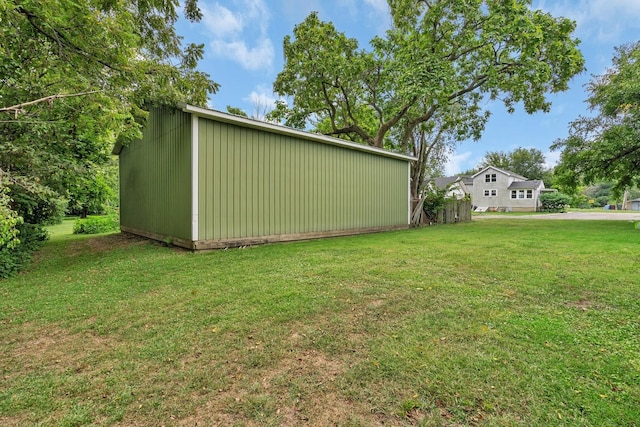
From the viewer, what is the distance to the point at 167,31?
7137mm

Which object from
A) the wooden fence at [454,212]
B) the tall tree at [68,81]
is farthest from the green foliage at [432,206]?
the tall tree at [68,81]

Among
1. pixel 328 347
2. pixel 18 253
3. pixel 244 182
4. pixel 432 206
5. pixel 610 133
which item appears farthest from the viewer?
pixel 432 206

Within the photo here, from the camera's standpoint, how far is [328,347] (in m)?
2.29

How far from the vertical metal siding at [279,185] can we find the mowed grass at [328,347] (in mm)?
2273

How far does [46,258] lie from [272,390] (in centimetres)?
682

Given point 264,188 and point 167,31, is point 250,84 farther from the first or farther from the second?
point 264,188

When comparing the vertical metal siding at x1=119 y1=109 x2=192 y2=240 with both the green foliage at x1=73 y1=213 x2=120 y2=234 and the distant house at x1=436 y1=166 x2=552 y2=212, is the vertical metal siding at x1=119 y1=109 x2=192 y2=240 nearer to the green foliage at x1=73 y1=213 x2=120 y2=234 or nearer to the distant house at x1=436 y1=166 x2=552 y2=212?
the green foliage at x1=73 y1=213 x2=120 y2=234

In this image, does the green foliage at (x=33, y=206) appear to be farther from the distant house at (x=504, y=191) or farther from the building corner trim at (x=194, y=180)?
the distant house at (x=504, y=191)

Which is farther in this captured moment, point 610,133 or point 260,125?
point 610,133

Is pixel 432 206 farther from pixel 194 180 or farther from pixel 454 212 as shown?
pixel 194 180

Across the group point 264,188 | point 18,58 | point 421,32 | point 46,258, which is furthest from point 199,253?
point 421,32

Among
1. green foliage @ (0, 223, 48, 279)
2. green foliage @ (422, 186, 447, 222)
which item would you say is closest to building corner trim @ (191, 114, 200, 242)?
green foliage @ (0, 223, 48, 279)

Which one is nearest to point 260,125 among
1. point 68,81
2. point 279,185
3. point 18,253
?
point 279,185

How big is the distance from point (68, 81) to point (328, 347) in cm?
570
